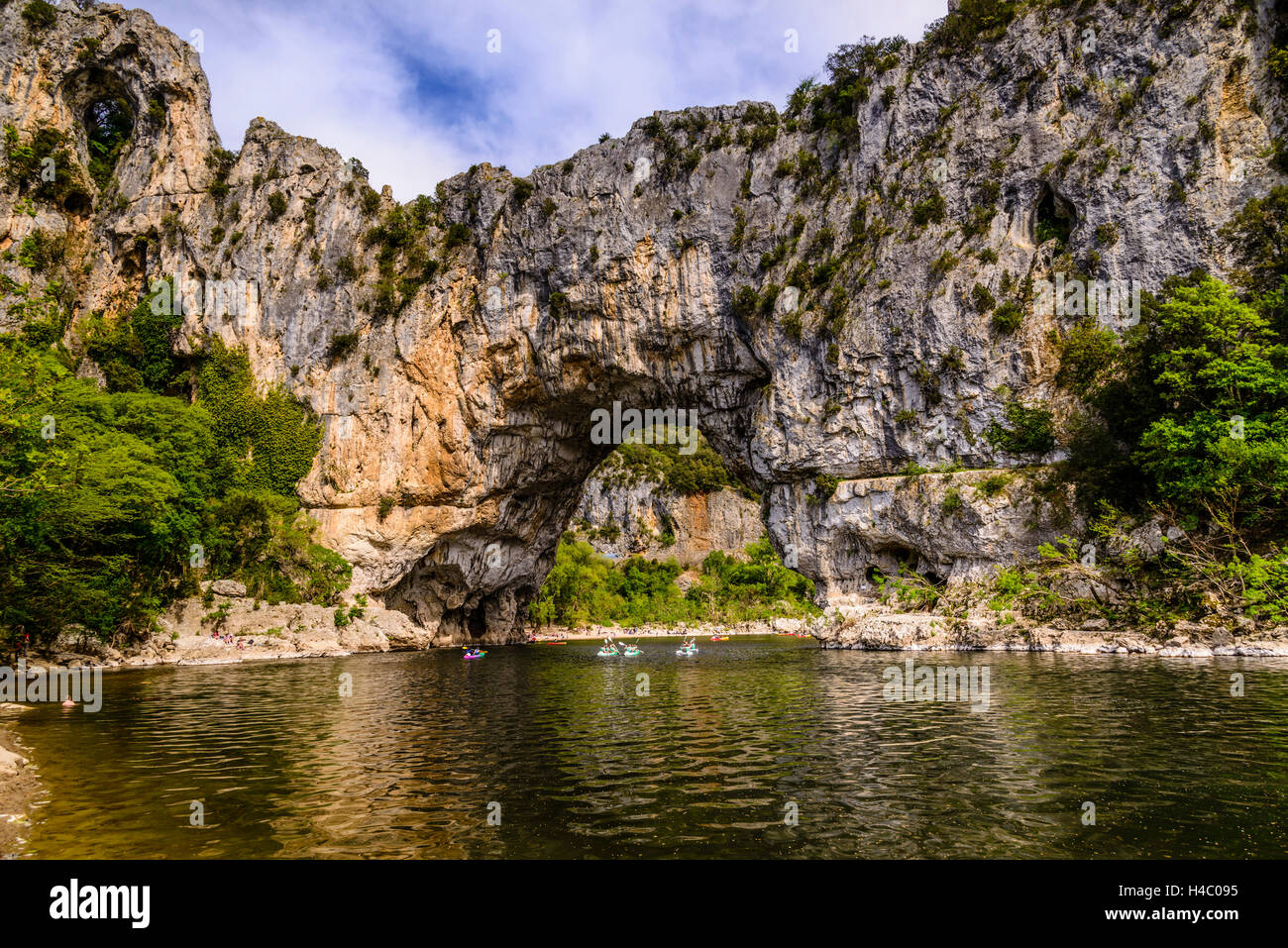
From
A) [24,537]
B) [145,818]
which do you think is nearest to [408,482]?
[24,537]

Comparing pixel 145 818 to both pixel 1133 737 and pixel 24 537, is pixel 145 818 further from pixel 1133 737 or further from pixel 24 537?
pixel 24 537

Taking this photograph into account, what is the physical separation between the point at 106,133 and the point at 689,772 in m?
58.1

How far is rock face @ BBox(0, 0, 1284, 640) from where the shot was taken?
31.6 metres

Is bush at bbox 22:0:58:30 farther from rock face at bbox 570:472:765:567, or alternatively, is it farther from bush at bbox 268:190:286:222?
rock face at bbox 570:472:765:567

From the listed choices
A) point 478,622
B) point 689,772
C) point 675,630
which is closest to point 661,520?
point 675,630

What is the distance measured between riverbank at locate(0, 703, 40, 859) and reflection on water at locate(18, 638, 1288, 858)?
21 cm

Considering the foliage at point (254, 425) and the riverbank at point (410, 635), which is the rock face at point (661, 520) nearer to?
the riverbank at point (410, 635)

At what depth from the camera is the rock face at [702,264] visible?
104 feet

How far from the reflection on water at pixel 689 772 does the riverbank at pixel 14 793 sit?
0.21 metres

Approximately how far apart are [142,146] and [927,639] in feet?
177

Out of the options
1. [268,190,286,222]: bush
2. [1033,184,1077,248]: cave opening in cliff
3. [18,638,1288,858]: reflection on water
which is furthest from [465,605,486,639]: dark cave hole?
[1033,184,1077,248]: cave opening in cliff

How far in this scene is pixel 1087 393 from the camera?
99.4 ft

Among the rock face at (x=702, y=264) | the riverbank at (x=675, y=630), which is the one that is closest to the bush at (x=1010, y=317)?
the rock face at (x=702, y=264)

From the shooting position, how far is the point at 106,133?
47.4 m
